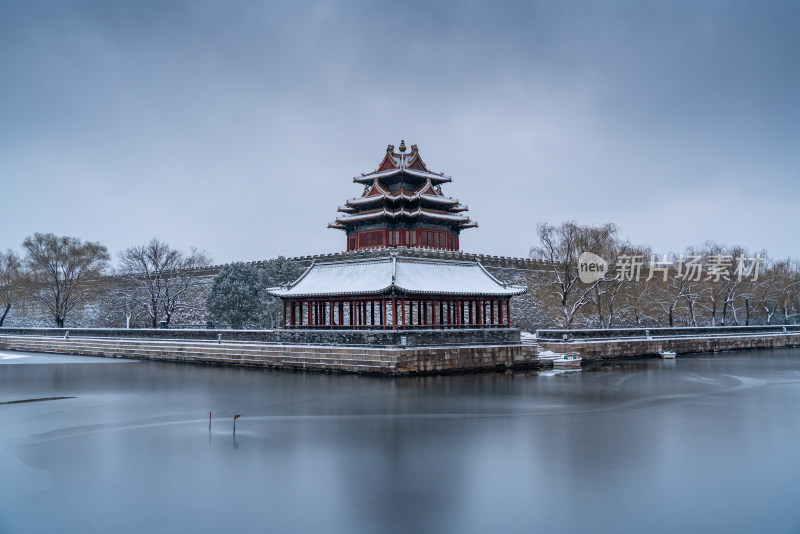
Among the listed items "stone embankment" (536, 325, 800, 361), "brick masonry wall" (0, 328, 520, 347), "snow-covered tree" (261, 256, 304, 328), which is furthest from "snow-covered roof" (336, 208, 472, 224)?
"brick masonry wall" (0, 328, 520, 347)

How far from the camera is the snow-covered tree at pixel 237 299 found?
36875 millimetres

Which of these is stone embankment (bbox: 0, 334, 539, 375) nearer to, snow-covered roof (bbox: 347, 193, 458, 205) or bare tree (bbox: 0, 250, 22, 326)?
snow-covered roof (bbox: 347, 193, 458, 205)

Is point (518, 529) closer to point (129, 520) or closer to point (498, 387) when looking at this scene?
point (129, 520)

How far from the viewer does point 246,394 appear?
19.0 meters

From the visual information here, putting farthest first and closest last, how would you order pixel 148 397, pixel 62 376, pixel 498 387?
pixel 62 376, pixel 498 387, pixel 148 397

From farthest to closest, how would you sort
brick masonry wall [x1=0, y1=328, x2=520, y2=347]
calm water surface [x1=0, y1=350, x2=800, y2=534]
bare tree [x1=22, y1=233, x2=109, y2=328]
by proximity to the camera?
bare tree [x1=22, y1=233, x2=109, y2=328], brick masonry wall [x1=0, y1=328, x2=520, y2=347], calm water surface [x1=0, y1=350, x2=800, y2=534]

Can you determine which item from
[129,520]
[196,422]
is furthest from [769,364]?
[129,520]

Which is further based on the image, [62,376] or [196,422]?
[62,376]

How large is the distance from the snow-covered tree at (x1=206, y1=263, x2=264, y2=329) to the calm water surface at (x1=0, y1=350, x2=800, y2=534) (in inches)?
640

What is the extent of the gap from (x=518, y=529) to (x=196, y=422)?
8.93 m

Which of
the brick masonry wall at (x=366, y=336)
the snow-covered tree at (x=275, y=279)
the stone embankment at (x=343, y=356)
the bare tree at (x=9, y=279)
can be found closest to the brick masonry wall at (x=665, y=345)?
the stone embankment at (x=343, y=356)

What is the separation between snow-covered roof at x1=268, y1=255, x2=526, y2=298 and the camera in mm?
25625

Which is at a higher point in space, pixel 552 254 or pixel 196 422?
pixel 552 254

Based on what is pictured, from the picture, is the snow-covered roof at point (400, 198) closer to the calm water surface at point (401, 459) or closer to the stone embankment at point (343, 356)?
the stone embankment at point (343, 356)
